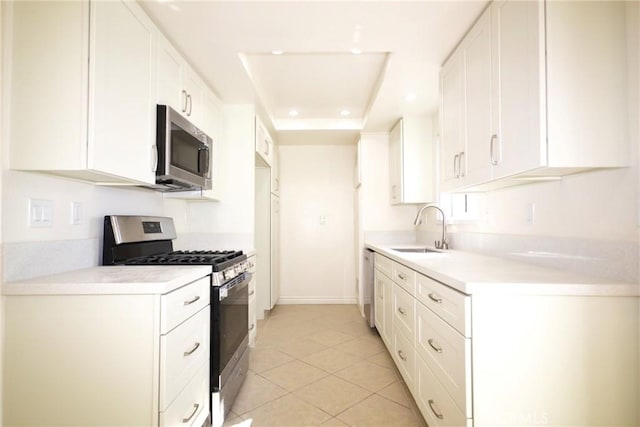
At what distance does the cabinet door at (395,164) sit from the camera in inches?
130

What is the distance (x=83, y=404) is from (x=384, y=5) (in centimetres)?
221

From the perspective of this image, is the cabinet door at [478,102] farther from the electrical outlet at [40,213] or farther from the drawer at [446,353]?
the electrical outlet at [40,213]

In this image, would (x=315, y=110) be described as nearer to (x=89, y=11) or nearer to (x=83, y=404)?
(x=89, y=11)

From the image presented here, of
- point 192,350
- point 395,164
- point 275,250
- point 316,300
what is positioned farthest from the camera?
point 316,300

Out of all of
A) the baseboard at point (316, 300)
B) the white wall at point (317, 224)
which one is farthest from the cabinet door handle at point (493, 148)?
the baseboard at point (316, 300)

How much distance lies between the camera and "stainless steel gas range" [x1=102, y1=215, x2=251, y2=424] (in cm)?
172

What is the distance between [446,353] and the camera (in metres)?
1.37

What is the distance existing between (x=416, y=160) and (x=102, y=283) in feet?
9.39

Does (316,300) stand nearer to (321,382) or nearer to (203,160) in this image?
(321,382)

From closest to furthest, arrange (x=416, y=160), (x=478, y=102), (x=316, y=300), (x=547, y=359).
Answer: (x=547, y=359), (x=478, y=102), (x=416, y=160), (x=316, y=300)

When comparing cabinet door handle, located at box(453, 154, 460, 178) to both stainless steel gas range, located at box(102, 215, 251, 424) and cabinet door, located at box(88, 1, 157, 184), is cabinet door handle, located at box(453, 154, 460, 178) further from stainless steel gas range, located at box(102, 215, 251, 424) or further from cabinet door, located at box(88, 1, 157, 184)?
cabinet door, located at box(88, 1, 157, 184)

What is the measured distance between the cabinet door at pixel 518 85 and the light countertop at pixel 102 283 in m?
1.57

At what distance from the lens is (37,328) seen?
3.95 feet

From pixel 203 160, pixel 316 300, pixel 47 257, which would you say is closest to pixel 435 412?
pixel 47 257
